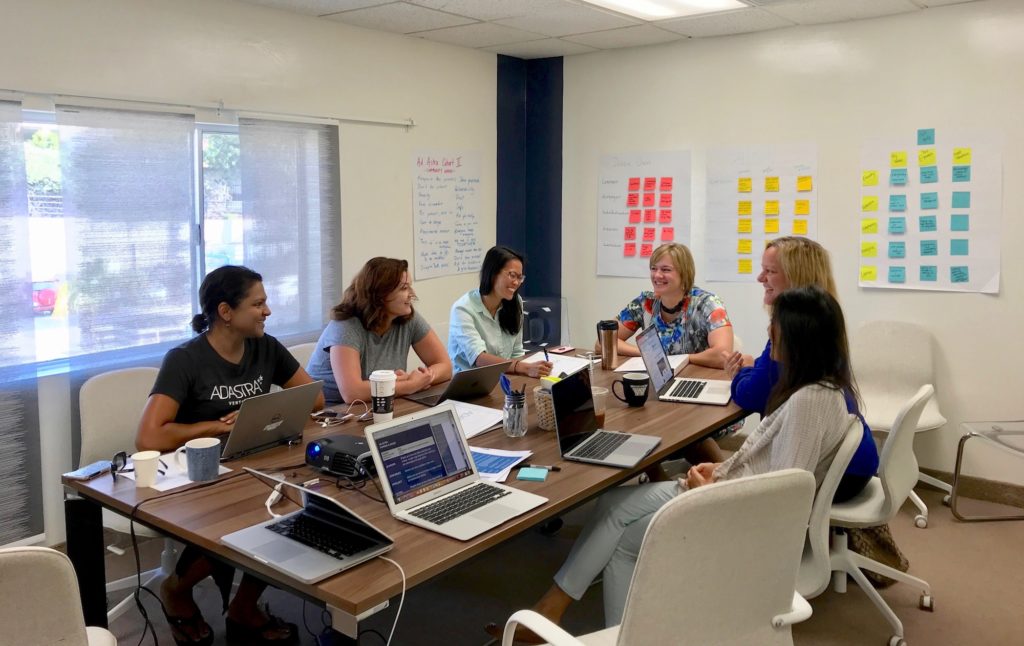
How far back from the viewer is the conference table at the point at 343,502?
1764mm

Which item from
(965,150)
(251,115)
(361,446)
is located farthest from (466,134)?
(361,446)

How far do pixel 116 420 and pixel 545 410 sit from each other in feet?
5.11

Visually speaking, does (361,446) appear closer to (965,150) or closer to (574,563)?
(574,563)

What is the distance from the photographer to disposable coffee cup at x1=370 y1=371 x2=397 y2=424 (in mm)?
2803

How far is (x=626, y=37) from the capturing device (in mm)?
4926

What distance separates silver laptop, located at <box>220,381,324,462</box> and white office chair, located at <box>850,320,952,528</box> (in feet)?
9.36

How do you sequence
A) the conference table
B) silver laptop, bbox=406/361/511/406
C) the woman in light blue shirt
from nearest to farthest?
1. the conference table
2. silver laptop, bbox=406/361/511/406
3. the woman in light blue shirt

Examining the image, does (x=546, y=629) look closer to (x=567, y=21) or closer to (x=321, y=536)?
(x=321, y=536)

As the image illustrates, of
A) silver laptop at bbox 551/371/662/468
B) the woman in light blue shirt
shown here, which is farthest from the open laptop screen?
the woman in light blue shirt

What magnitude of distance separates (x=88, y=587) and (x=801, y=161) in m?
3.95

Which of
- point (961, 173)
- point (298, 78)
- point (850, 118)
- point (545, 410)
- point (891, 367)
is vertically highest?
point (298, 78)

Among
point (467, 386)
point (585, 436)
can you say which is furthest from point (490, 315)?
point (585, 436)

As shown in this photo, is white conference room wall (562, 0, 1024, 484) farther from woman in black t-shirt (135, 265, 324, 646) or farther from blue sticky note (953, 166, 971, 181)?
woman in black t-shirt (135, 265, 324, 646)

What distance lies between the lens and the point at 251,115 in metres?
4.11
